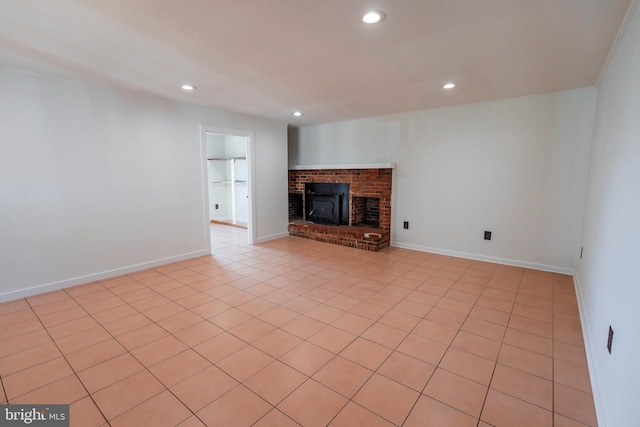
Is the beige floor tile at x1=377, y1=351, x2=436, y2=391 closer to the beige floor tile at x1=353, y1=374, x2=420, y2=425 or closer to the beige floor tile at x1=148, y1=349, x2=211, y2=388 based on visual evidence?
the beige floor tile at x1=353, y1=374, x2=420, y2=425

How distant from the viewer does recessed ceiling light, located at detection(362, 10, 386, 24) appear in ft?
5.87

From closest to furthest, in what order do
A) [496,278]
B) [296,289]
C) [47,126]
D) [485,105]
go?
[47,126] < [296,289] < [496,278] < [485,105]

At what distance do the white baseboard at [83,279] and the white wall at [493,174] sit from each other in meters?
3.51

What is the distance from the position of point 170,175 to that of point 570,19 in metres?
4.29

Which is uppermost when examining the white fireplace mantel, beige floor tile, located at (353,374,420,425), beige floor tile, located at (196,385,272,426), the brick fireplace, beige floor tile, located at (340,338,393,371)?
the white fireplace mantel

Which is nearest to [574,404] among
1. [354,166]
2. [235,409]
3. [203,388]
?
[235,409]

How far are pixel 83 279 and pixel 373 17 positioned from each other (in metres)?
3.92

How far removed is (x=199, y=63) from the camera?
2.58 m

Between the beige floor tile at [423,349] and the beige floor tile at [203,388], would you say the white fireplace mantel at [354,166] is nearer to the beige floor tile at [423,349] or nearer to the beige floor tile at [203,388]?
the beige floor tile at [423,349]

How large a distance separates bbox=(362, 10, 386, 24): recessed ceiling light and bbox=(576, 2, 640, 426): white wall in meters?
1.43

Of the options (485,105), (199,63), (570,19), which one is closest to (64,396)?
(199,63)

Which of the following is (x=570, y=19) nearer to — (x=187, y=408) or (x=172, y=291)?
(x=187, y=408)

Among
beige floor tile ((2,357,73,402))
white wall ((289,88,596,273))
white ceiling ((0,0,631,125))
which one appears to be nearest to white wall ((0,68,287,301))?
white ceiling ((0,0,631,125))

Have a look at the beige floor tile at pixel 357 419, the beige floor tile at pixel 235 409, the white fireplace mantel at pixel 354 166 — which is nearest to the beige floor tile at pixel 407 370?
the beige floor tile at pixel 357 419
